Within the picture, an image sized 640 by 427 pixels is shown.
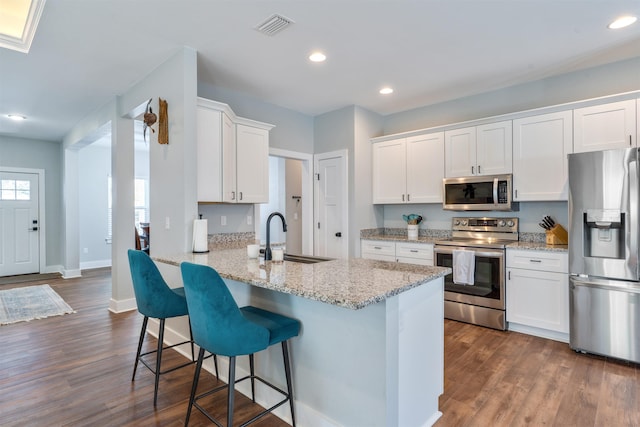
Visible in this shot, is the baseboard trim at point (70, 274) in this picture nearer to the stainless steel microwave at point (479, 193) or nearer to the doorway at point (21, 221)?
the doorway at point (21, 221)

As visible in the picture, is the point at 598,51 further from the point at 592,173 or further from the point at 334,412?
the point at 334,412

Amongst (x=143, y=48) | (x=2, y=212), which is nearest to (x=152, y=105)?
(x=143, y=48)

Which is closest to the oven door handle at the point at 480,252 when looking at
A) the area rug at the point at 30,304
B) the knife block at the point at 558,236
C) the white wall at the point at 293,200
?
the knife block at the point at 558,236

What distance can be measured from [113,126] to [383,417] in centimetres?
441

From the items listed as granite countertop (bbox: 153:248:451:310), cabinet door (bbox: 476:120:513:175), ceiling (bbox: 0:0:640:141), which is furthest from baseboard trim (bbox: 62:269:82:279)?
cabinet door (bbox: 476:120:513:175)

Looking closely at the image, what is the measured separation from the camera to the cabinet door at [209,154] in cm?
311

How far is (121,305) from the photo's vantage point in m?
4.30

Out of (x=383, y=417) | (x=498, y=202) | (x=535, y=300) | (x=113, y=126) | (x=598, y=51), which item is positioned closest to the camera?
(x=383, y=417)

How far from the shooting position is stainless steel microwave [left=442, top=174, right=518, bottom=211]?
12.3ft

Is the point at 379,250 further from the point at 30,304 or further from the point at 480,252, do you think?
the point at 30,304

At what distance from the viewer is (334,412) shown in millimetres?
1805

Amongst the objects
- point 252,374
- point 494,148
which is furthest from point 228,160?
point 494,148

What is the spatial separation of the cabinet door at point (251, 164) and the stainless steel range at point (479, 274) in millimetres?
2123

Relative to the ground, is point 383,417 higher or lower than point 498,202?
lower
